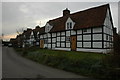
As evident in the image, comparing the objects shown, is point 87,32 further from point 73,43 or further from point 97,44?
point 73,43

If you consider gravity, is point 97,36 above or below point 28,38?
below

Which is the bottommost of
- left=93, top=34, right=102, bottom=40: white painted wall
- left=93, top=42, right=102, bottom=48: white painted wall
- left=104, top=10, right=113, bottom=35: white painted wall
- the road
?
the road

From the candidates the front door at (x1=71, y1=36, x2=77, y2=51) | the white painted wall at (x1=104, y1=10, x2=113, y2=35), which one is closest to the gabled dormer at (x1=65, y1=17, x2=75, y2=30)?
the front door at (x1=71, y1=36, x2=77, y2=51)

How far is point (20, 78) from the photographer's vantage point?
739cm

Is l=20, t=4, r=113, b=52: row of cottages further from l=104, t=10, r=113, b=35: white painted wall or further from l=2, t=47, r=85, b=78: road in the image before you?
l=2, t=47, r=85, b=78: road

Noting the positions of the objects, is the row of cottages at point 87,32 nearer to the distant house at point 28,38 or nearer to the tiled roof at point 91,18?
the tiled roof at point 91,18

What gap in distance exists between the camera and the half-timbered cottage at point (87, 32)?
17.4m

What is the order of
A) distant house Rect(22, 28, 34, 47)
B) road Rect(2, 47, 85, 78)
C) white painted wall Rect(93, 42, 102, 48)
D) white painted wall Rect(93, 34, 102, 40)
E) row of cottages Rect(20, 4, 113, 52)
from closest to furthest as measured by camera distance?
road Rect(2, 47, 85, 78), white painted wall Rect(93, 42, 102, 48), white painted wall Rect(93, 34, 102, 40), row of cottages Rect(20, 4, 113, 52), distant house Rect(22, 28, 34, 47)

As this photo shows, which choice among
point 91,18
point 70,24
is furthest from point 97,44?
point 70,24

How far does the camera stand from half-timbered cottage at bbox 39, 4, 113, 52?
57.0 ft

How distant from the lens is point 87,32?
18.9 metres

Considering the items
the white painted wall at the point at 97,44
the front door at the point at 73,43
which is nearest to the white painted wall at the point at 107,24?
the white painted wall at the point at 97,44

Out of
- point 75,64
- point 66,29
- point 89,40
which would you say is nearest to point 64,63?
point 75,64

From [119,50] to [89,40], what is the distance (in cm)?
1088
